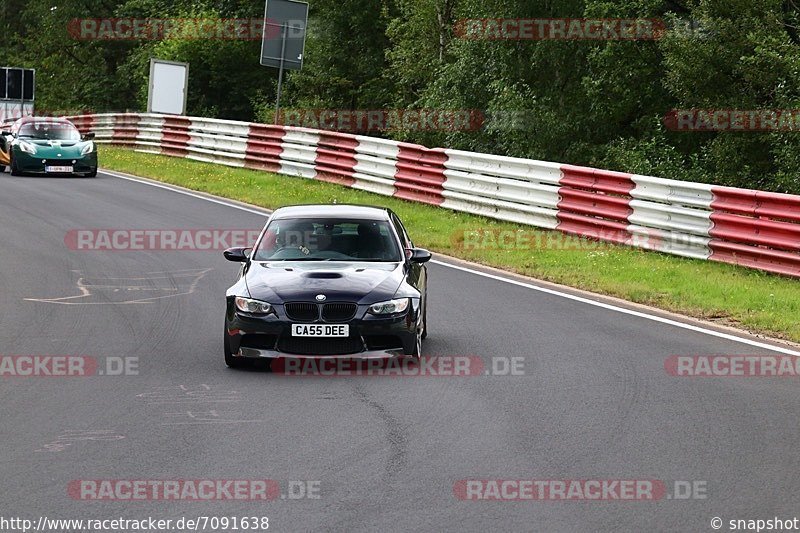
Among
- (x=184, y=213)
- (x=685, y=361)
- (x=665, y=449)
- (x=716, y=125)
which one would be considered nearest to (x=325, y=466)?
(x=665, y=449)

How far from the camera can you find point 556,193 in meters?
21.2

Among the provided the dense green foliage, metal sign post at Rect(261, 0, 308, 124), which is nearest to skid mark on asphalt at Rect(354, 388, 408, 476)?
the dense green foliage

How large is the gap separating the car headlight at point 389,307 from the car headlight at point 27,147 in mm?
21884

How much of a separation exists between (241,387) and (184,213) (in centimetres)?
1353

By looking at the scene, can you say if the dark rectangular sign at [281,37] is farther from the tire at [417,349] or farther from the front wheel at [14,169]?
the tire at [417,349]

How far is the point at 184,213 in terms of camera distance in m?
23.9

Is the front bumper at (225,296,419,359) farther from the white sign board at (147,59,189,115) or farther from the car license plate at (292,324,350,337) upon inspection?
the white sign board at (147,59,189,115)

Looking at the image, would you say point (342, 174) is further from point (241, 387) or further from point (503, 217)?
point (241, 387)

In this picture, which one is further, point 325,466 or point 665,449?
point 665,449

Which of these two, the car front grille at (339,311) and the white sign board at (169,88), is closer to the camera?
the car front grille at (339,311)

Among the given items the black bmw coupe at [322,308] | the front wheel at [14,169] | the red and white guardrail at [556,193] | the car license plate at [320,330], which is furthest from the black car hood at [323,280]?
the front wheel at [14,169]

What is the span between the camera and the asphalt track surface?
7191mm

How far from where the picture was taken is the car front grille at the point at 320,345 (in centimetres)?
1138

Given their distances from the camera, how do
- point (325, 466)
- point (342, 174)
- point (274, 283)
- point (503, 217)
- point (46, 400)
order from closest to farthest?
point (325, 466), point (46, 400), point (274, 283), point (503, 217), point (342, 174)
